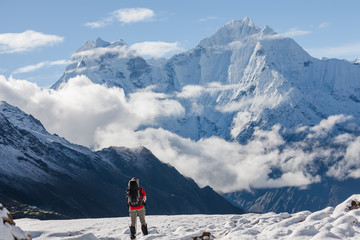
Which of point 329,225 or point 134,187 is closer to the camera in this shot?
point 329,225

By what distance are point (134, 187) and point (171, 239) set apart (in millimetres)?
4031

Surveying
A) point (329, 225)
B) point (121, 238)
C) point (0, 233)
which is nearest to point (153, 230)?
point (121, 238)

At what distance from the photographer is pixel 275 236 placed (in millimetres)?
27641

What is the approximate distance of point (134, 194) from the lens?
31047 millimetres

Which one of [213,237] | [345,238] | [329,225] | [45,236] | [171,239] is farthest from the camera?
[45,236]

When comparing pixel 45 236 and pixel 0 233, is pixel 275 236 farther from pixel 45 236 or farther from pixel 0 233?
pixel 45 236

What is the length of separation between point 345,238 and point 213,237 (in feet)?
35.2

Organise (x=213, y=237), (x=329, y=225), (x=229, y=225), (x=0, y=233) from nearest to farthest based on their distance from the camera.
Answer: (x=0, y=233) < (x=329, y=225) < (x=213, y=237) < (x=229, y=225)

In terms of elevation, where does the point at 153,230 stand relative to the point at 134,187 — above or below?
below

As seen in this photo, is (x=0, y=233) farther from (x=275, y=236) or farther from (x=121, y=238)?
(x=121, y=238)

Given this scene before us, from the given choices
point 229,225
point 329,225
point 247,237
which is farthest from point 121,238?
point 329,225

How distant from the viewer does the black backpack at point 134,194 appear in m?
31.0

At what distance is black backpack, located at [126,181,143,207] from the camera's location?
31.0 m

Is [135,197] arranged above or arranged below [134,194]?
below
